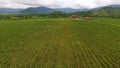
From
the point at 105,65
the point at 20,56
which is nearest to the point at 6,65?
the point at 20,56

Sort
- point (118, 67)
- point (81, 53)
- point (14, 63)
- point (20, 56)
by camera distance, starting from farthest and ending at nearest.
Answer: point (81, 53) < point (20, 56) < point (14, 63) < point (118, 67)

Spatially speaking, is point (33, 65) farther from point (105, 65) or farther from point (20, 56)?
point (105, 65)

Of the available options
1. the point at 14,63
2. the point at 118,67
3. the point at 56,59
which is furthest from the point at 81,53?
the point at 14,63

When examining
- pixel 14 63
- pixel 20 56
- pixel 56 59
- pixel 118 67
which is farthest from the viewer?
pixel 20 56

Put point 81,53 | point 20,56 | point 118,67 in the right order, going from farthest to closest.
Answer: point 81,53 < point 20,56 < point 118,67

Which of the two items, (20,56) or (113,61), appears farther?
(20,56)

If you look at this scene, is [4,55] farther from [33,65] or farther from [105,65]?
[105,65]

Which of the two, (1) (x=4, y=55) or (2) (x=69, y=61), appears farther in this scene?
(1) (x=4, y=55)

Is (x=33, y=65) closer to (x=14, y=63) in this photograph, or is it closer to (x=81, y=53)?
(x=14, y=63)

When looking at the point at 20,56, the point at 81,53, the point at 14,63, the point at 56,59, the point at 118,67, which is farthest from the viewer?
the point at 81,53
